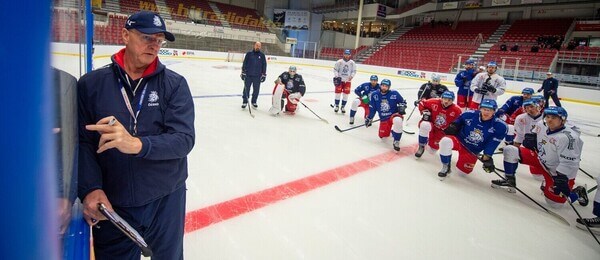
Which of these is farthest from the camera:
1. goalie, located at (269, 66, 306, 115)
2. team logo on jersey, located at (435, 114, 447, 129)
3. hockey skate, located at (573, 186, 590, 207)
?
goalie, located at (269, 66, 306, 115)

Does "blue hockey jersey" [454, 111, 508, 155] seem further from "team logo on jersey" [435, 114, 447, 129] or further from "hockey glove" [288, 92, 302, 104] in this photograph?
"hockey glove" [288, 92, 302, 104]

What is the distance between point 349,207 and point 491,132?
2.20 meters

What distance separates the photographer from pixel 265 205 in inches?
114

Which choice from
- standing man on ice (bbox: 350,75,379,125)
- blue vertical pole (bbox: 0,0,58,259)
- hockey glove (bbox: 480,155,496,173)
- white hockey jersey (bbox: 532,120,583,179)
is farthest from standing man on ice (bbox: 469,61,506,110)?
blue vertical pole (bbox: 0,0,58,259)

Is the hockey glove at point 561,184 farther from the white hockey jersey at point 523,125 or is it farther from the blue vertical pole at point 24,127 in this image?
the blue vertical pole at point 24,127

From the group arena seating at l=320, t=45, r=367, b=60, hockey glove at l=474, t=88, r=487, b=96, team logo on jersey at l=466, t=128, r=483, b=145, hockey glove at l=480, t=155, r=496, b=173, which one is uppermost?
arena seating at l=320, t=45, r=367, b=60

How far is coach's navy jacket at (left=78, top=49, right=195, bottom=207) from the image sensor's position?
Answer: 4.00 ft

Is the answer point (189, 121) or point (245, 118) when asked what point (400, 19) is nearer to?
point (245, 118)

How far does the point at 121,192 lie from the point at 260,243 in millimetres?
1221

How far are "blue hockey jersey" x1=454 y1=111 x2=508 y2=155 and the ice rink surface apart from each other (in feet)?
1.30

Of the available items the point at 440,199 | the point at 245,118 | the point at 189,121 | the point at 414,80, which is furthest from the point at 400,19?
the point at 189,121

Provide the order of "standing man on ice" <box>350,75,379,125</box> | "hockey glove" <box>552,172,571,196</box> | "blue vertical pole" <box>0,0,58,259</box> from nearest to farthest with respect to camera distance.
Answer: "blue vertical pole" <box>0,0,58,259</box>
"hockey glove" <box>552,172,571,196</box>
"standing man on ice" <box>350,75,379,125</box>

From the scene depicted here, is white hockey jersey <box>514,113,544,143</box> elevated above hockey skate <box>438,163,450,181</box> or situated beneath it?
elevated above

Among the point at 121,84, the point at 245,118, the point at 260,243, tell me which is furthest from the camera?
the point at 245,118
